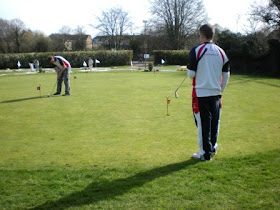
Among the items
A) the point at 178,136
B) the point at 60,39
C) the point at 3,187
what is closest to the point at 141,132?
the point at 178,136

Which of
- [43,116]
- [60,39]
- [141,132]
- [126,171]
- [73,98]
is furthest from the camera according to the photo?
[60,39]

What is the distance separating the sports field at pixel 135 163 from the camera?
3.76 meters

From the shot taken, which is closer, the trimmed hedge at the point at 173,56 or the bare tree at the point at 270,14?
the bare tree at the point at 270,14

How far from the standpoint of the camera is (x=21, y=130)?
7.85 metres

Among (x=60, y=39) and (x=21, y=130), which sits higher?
(x=60, y=39)

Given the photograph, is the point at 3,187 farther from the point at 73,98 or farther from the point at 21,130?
the point at 73,98

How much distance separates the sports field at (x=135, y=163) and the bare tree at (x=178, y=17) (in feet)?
166

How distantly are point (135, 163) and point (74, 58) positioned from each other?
Result: 46.6 m

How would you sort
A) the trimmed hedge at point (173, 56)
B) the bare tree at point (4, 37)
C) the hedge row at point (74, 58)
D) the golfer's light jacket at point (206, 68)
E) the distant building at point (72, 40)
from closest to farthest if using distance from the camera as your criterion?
the golfer's light jacket at point (206, 68) → the hedge row at point (74, 58) → the trimmed hedge at point (173, 56) → the bare tree at point (4, 37) → the distant building at point (72, 40)

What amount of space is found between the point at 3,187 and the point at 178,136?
4.06 m

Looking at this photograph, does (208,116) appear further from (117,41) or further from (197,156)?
(117,41)

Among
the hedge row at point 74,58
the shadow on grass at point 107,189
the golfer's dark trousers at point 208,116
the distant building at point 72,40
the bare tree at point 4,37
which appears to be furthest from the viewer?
the distant building at point 72,40

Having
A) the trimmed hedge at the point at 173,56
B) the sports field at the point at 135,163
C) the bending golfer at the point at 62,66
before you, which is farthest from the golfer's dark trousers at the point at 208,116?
the trimmed hedge at the point at 173,56

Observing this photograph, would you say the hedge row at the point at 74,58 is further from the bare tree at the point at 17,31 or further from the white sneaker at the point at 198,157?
the white sneaker at the point at 198,157
